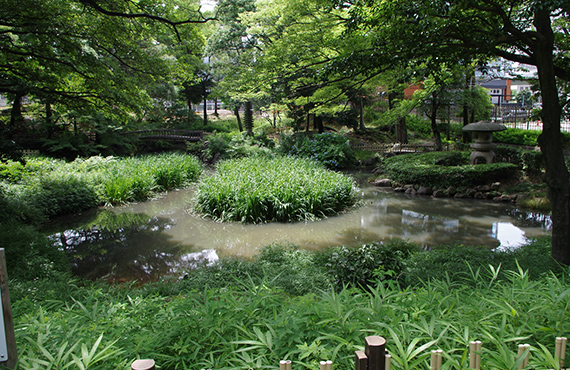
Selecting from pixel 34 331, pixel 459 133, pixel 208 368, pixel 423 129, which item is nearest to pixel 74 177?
pixel 34 331

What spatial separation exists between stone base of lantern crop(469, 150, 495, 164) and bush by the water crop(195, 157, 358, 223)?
4869 millimetres

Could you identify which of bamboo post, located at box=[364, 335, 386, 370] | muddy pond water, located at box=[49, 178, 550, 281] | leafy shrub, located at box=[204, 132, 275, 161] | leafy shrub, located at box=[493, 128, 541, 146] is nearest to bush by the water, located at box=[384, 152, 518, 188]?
muddy pond water, located at box=[49, 178, 550, 281]

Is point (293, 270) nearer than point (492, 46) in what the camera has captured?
No

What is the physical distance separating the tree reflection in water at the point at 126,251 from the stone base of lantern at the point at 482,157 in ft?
31.4

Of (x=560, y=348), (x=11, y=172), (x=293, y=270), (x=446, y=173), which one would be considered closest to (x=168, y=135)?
(x=11, y=172)

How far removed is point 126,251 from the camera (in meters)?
7.29

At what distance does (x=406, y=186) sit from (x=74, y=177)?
10.1m

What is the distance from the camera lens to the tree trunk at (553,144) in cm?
417

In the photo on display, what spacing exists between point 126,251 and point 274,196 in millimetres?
3362

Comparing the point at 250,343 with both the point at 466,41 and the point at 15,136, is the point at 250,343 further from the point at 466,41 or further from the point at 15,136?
the point at 15,136

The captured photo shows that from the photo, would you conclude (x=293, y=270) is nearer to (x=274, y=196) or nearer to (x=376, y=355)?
(x=376, y=355)

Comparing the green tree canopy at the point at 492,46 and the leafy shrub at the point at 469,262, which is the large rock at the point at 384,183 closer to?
the leafy shrub at the point at 469,262

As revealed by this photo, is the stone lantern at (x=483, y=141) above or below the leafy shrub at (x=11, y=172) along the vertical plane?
above

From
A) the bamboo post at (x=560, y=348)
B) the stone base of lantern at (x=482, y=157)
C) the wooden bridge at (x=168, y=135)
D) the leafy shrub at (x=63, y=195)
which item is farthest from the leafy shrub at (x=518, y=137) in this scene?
the bamboo post at (x=560, y=348)
